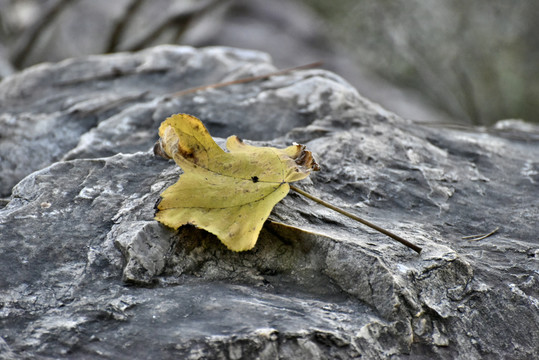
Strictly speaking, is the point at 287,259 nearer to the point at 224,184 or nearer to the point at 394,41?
the point at 224,184

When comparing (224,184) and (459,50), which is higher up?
(459,50)

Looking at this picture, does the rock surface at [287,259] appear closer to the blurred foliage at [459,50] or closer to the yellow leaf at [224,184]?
the yellow leaf at [224,184]

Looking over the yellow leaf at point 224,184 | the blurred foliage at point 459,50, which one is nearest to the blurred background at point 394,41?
the blurred foliage at point 459,50

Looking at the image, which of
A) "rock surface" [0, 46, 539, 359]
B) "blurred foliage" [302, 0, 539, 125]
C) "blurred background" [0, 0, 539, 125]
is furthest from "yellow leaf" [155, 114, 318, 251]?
"blurred foliage" [302, 0, 539, 125]

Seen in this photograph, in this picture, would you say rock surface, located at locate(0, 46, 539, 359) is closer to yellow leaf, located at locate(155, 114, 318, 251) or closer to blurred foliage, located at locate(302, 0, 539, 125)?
yellow leaf, located at locate(155, 114, 318, 251)

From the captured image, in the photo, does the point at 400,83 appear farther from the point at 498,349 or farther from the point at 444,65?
the point at 498,349

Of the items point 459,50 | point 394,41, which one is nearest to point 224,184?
point 394,41
